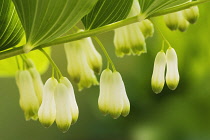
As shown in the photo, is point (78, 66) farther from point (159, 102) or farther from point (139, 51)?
point (159, 102)

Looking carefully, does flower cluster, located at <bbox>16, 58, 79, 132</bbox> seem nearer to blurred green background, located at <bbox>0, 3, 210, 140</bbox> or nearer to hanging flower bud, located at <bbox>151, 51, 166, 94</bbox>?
hanging flower bud, located at <bbox>151, 51, 166, 94</bbox>

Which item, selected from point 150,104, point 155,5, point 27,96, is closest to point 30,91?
point 27,96

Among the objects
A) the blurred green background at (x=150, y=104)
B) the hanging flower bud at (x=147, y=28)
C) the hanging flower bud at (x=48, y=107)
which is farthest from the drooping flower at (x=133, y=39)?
the blurred green background at (x=150, y=104)

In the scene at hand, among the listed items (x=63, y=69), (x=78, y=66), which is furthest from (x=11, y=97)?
(x=78, y=66)

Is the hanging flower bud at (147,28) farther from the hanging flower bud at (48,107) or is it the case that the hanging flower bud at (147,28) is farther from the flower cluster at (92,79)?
the hanging flower bud at (48,107)

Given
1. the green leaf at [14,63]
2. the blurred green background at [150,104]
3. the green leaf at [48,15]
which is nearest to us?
the green leaf at [48,15]

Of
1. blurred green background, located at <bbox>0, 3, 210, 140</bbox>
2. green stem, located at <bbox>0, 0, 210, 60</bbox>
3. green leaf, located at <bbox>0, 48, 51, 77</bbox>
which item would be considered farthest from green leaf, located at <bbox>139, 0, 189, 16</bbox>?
blurred green background, located at <bbox>0, 3, 210, 140</bbox>
